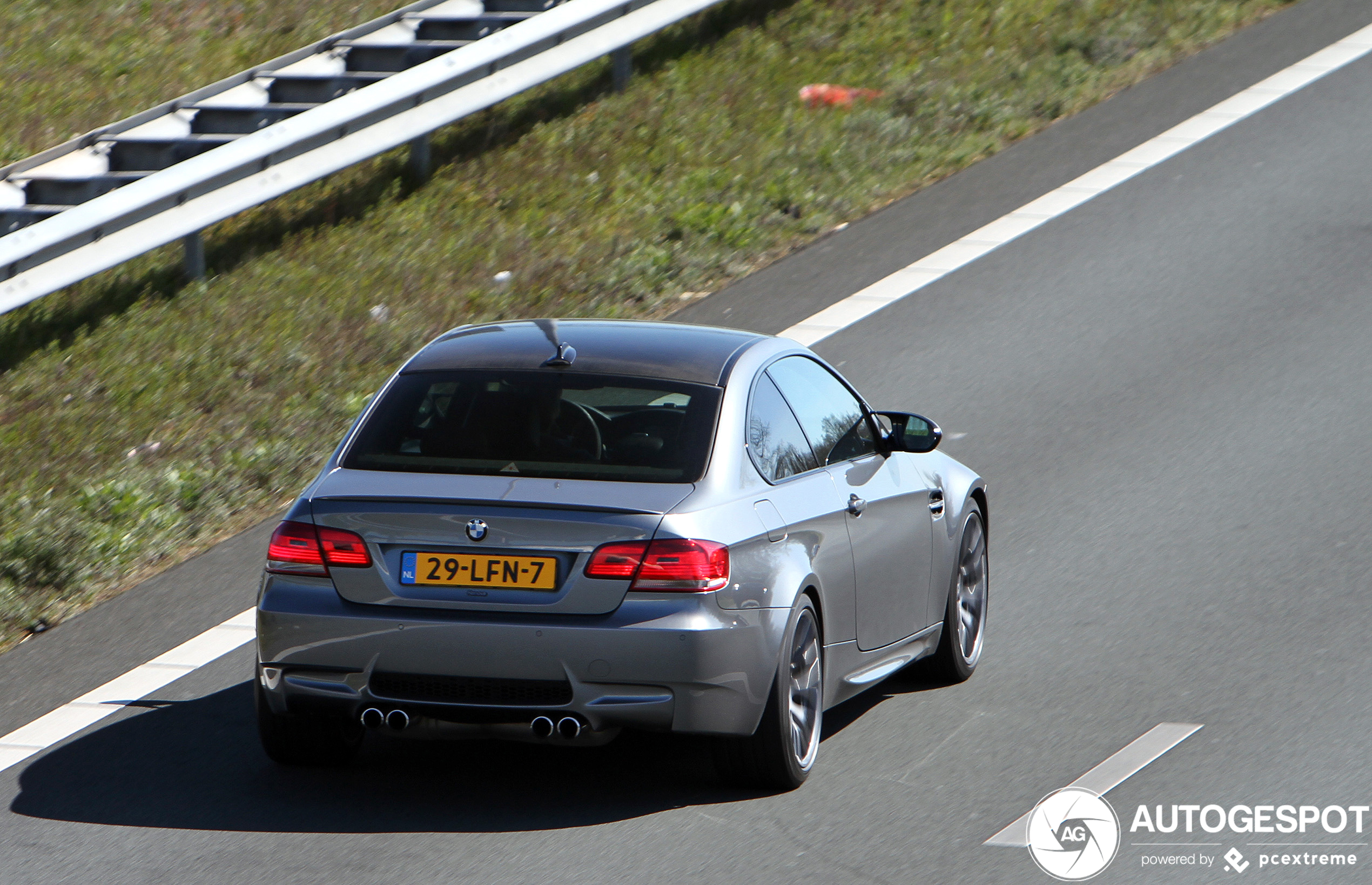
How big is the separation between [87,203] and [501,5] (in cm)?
584

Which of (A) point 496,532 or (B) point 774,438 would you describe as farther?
(B) point 774,438

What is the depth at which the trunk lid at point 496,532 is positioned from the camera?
5898 millimetres

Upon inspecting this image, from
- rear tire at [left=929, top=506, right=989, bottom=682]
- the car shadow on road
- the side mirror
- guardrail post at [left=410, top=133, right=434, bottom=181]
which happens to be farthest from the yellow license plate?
guardrail post at [left=410, top=133, right=434, bottom=181]

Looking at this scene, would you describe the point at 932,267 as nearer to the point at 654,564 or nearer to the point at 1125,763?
the point at 1125,763

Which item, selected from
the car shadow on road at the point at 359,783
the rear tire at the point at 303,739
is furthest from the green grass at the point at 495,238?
the rear tire at the point at 303,739

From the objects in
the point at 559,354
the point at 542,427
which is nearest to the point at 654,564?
the point at 542,427

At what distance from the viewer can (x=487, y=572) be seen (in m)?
5.92

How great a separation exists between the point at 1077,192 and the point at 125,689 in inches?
357

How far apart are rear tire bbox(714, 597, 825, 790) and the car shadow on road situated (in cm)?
11

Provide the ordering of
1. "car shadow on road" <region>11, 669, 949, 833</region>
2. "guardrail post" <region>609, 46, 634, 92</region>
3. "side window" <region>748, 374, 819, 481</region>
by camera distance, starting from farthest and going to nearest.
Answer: "guardrail post" <region>609, 46, 634, 92</region>, "side window" <region>748, 374, 819, 481</region>, "car shadow on road" <region>11, 669, 949, 833</region>

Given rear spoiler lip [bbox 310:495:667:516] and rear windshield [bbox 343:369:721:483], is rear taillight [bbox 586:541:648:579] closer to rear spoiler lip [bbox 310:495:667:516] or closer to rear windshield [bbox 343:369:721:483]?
rear spoiler lip [bbox 310:495:667:516]

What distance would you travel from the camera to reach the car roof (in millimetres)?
6543

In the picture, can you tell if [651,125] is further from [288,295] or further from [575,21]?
[288,295]

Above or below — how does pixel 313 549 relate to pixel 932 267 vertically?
above
